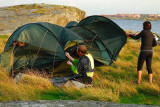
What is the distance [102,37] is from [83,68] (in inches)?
121

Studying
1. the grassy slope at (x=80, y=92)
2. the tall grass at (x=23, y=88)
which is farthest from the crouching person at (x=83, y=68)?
the tall grass at (x=23, y=88)

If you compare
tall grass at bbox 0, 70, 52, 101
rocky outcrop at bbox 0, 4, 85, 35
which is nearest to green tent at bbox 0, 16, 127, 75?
tall grass at bbox 0, 70, 52, 101

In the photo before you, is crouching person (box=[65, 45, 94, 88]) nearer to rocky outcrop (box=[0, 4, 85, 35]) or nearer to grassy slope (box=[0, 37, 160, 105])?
grassy slope (box=[0, 37, 160, 105])

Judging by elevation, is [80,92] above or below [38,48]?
below

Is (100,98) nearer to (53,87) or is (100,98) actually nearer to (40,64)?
(53,87)

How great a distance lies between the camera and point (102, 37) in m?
8.37

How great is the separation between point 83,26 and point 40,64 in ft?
9.44

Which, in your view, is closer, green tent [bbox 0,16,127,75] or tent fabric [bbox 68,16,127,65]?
green tent [bbox 0,16,127,75]

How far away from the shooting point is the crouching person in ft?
18.2

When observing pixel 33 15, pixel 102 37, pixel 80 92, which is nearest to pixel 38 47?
pixel 80 92

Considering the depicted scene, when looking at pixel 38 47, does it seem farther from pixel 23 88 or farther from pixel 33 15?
pixel 33 15

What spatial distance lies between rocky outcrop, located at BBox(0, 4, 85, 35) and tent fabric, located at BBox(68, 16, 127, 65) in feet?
30.7

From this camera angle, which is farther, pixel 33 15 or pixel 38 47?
pixel 33 15

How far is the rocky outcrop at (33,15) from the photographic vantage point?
16406 mm
